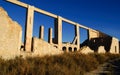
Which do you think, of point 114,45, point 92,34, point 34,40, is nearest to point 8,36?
point 34,40

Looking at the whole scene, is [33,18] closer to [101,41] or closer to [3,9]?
[3,9]

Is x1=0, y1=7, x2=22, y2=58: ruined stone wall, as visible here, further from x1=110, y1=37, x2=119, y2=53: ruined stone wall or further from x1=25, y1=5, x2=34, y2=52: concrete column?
x1=110, y1=37, x2=119, y2=53: ruined stone wall

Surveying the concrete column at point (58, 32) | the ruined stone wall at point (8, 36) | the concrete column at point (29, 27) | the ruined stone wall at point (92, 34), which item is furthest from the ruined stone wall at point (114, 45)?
the ruined stone wall at point (8, 36)

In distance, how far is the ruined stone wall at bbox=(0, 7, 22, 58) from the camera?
11031 mm

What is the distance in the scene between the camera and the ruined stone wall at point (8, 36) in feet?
36.2

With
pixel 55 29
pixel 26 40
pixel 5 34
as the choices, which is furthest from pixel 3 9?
pixel 55 29

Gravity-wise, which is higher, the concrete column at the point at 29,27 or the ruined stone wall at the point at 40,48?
the concrete column at the point at 29,27

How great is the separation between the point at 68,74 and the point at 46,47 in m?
5.85

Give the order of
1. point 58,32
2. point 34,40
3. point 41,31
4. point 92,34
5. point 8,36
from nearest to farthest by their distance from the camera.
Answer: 1. point 8,36
2. point 34,40
3. point 58,32
4. point 41,31
5. point 92,34

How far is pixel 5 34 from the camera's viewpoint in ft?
36.7

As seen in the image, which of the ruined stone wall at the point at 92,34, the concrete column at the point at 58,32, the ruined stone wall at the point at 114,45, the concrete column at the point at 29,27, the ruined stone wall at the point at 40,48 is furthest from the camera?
the ruined stone wall at the point at 92,34

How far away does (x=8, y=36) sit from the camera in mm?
11352

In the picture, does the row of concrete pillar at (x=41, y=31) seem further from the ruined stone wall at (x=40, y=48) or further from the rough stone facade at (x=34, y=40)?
the ruined stone wall at (x=40, y=48)

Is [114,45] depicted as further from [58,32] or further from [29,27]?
[29,27]
